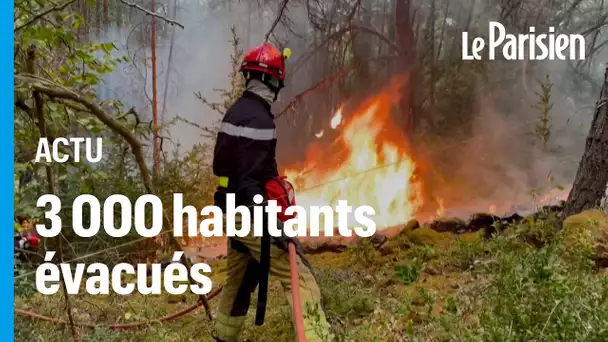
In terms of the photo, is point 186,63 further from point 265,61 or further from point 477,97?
point 477,97

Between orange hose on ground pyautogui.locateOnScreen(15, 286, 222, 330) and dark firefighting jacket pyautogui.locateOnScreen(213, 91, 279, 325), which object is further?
orange hose on ground pyautogui.locateOnScreen(15, 286, 222, 330)

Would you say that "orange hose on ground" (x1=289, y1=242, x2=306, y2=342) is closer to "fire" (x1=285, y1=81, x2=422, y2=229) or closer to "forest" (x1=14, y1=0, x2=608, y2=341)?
"forest" (x1=14, y1=0, x2=608, y2=341)

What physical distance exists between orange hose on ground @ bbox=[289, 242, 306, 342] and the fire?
2032 millimetres

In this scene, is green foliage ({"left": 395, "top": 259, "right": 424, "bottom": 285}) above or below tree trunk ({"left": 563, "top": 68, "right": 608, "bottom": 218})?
below

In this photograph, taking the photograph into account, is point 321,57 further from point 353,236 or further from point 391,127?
point 353,236

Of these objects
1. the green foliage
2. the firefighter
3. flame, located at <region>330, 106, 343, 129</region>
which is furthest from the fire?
the firefighter

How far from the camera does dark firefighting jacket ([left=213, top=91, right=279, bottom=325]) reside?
3027 millimetres

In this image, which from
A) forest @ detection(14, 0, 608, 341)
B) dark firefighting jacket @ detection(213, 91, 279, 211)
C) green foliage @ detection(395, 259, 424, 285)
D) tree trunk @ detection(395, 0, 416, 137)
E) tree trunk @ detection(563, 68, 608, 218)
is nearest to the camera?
dark firefighting jacket @ detection(213, 91, 279, 211)

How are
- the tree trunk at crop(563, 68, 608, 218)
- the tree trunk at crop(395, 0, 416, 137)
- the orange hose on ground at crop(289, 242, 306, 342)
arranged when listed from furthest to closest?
the tree trunk at crop(395, 0, 416, 137) → the tree trunk at crop(563, 68, 608, 218) → the orange hose on ground at crop(289, 242, 306, 342)

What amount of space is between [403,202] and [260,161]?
235 cm

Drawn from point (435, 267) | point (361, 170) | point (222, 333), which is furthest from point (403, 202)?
point (222, 333)

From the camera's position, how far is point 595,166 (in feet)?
13.9

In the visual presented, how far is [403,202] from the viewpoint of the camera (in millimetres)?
5066

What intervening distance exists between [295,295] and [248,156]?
78cm
